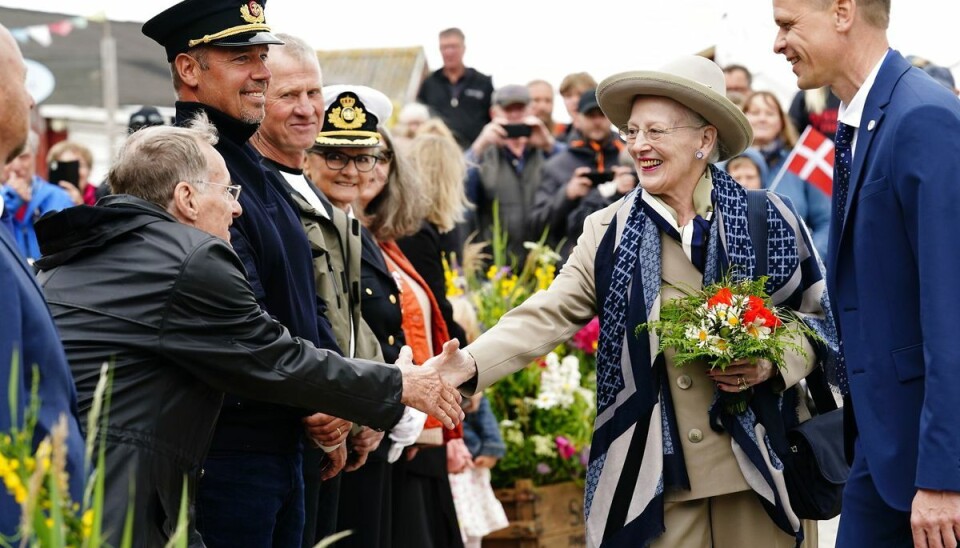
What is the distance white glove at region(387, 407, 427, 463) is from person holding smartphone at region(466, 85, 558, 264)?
15.7 ft

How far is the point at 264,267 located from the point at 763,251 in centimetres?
175

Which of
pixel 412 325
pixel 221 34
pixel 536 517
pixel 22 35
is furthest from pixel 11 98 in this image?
pixel 22 35

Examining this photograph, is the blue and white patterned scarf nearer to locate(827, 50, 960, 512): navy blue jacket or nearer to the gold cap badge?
locate(827, 50, 960, 512): navy blue jacket

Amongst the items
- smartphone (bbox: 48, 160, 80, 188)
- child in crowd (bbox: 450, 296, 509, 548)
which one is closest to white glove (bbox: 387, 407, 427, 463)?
child in crowd (bbox: 450, 296, 509, 548)

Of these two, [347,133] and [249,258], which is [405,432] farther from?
[249,258]

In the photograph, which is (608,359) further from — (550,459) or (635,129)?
(550,459)

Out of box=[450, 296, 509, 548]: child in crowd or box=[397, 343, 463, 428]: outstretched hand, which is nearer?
box=[397, 343, 463, 428]: outstretched hand

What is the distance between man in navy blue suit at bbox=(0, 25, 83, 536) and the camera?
2977mm

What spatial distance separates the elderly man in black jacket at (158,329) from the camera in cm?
358

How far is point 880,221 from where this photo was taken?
3977 millimetres

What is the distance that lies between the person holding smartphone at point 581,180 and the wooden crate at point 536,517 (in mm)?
2070

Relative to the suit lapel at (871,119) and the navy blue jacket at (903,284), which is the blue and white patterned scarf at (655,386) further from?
the suit lapel at (871,119)

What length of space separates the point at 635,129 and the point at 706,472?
126 centimetres

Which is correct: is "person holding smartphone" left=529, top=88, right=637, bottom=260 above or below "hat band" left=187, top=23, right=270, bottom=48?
below
